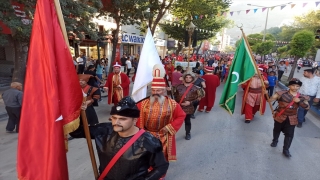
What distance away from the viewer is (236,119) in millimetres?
7629

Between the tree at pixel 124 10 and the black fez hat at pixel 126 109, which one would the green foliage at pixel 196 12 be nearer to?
the tree at pixel 124 10

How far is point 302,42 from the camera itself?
13.3 meters

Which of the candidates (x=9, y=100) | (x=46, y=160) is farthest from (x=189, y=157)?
(x=9, y=100)

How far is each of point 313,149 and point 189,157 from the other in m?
3.05

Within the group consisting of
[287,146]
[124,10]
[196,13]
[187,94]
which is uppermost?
[196,13]

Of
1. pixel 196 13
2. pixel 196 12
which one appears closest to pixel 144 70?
pixel 196 12

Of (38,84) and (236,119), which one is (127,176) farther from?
(236,119)

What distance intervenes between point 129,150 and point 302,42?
14.4 metres

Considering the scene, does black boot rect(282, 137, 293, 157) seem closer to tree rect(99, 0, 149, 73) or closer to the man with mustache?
the man with mustache

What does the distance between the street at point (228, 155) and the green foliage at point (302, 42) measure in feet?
26.3

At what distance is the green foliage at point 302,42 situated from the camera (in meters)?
13.1

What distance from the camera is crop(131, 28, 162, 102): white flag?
14.2 feet

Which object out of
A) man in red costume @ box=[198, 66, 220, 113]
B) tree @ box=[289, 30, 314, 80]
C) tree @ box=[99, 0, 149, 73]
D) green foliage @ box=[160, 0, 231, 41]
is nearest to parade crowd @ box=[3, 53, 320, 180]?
man in red costume @ box=[198, 66, 220, 113]

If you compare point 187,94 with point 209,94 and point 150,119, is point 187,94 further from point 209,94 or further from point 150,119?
point 209,94
